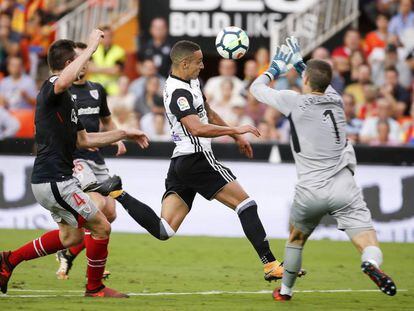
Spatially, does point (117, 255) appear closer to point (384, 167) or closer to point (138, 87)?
point (384, 167)

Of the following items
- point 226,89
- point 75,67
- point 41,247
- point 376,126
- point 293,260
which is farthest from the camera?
point 226,89

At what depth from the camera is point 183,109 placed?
9.80m

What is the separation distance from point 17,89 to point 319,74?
1143 centimetres

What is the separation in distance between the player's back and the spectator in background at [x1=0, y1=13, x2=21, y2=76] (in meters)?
12.1

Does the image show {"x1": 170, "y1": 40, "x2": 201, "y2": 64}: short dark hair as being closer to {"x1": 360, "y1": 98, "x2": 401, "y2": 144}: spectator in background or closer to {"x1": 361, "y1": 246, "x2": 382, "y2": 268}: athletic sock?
{"x1": 361, "y1": 246, "x2": 382, "y2": 268}: athletic sock

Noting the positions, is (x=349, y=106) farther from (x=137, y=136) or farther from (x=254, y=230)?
(x=137, y=136)

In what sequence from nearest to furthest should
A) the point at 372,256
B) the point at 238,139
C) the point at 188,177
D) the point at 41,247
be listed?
the point at 372,256 < the point at 41,247 < the point at 188,177 < the point at 238,139

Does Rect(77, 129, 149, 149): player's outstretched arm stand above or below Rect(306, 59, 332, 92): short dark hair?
below

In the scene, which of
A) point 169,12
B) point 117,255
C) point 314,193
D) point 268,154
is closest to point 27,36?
point 169,12

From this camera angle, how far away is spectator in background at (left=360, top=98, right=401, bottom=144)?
1764 cm

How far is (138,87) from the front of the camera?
19172mm

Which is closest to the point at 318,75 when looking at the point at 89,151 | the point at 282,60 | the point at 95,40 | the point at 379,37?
the point at 282,60

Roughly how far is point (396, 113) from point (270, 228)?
414cm

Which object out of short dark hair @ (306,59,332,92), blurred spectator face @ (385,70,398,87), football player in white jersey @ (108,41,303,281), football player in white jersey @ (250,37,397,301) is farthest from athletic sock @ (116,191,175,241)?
blurred spectator face @ (385,70,398,87)
